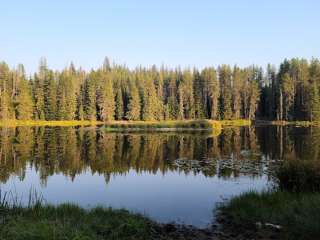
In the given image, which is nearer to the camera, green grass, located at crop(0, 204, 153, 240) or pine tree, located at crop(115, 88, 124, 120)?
green grass, located at crop(0, 204, 153, 240)

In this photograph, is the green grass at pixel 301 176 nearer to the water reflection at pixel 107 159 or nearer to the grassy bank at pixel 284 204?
the grassy bank at pixel 284 204

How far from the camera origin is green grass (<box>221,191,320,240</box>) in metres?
8.28

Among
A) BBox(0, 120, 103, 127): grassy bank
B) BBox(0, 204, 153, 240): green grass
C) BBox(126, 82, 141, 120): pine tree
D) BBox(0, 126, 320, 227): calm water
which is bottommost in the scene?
BBox(0, 126, 320, 227): calm water

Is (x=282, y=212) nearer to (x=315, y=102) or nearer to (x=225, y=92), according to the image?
(x=315, y=102)

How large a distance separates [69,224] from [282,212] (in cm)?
690

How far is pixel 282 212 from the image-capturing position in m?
12.0

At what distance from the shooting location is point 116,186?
65.6ft

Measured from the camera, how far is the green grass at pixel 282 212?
8281 mm

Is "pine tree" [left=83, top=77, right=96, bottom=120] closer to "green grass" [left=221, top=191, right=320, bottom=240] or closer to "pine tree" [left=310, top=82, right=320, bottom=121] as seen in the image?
"pine tree" [left=310, top=82, right=320, bottom=121]

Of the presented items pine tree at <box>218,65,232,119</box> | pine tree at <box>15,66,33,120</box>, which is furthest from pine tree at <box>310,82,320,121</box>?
pine tree at <box>15,66,33,120</box>

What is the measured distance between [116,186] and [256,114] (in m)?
106

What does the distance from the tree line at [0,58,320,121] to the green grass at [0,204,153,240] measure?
90.8 metres

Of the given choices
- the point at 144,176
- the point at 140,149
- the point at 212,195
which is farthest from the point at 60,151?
the point at 212,195

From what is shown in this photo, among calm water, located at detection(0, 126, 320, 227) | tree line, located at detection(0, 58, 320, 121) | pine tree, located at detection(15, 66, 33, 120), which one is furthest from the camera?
tree line, located at detection(0, 58, 320, 121)
